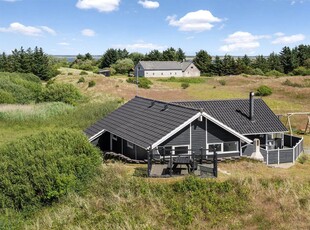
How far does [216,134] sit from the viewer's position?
22156 millimetres

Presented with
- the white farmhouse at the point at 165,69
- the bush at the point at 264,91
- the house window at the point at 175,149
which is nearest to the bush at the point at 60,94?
the bush at the point at 264,91

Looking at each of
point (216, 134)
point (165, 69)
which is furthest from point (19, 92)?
point (165, 69)

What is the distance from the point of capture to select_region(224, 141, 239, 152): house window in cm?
2259

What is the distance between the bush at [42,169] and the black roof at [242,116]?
10102 millimetres

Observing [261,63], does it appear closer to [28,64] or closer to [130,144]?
[28,64]

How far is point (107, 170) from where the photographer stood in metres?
18.5

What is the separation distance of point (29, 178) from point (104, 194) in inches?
134

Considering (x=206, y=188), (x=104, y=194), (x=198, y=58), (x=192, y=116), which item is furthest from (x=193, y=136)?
(x=198, y=58)

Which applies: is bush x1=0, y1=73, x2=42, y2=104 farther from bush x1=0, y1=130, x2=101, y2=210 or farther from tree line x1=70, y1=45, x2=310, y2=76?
tree line x1=70, y1=45, x2=310, y2=76

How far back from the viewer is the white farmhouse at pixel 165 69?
107 metres

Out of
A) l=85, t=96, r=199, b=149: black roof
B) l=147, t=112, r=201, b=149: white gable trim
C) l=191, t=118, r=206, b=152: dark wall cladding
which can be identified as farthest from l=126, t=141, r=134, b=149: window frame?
l=191, t=118, r=206, b=152: dark wall cladding

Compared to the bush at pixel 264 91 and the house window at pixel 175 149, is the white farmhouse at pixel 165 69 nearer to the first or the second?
the bush at pixel 264 91

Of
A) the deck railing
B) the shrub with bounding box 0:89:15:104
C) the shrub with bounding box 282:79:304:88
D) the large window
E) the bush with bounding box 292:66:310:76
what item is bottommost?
the deck railing

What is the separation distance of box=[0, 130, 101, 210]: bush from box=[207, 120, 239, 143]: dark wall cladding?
701cm
